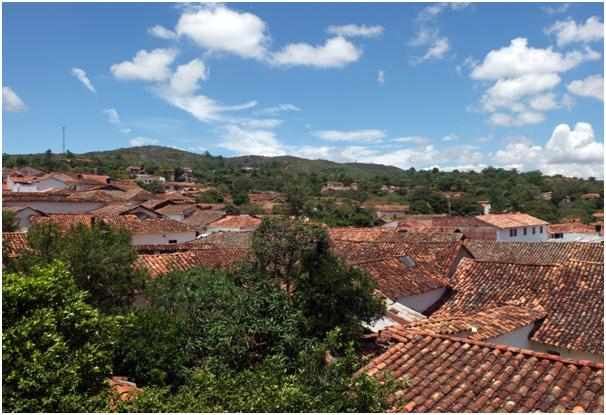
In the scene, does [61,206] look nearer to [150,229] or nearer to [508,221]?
[150,229]

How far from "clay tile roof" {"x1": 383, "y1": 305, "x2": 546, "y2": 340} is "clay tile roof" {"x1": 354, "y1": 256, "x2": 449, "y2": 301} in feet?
8.57

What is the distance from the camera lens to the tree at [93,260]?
32.6 feet

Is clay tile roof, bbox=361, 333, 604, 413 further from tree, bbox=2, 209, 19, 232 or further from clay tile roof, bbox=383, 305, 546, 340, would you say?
tree, bbox=2, 209, 19, 232

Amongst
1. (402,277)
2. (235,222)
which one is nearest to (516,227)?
(235,222)

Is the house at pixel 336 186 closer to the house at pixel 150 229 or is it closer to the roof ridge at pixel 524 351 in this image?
the house at pixel 150 229

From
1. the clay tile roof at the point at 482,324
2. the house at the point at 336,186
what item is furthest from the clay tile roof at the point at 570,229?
the house at the point at 336,186

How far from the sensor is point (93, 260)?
1008 centimetres

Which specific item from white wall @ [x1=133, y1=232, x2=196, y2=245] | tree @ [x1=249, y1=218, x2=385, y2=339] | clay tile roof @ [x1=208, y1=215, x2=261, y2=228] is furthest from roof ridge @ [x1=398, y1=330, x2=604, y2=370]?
clay tile roof @ [x1=208, y1=215, x2=261, y2=228]

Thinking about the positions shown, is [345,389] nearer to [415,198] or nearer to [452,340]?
[452,340]

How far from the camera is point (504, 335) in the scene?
9.97 meters

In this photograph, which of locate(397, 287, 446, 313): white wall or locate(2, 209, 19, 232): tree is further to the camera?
locate(2, 209, 19, 232): tree

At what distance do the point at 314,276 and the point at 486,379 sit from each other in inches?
153

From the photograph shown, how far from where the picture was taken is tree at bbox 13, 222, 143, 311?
9922mm

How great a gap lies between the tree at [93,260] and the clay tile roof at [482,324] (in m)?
5.60
